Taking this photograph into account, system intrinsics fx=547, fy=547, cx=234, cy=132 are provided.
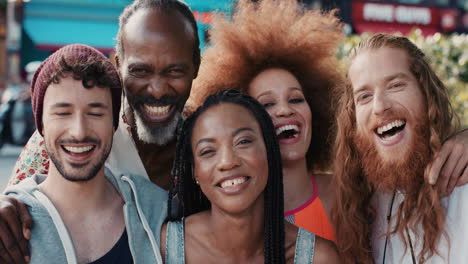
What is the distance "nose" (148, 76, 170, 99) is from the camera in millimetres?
3570

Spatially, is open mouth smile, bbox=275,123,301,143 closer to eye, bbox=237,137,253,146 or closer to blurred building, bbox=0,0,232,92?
eye, bbox=237,137,253,146

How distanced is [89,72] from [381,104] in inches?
62.2

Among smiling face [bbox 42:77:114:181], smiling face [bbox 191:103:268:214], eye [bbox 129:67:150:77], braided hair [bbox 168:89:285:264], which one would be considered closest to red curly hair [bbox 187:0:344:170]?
eye [bbox 129:67:150:77]

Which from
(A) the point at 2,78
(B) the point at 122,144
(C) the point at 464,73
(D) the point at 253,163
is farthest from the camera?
(A) the point at 2,78

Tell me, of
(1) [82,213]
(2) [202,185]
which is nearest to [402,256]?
(2) [202,185]

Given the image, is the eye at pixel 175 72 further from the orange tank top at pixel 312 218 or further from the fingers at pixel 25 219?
the fingers at pixel 25 219

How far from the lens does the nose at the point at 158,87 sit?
357cm

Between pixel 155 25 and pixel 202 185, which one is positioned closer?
pixel 202 185

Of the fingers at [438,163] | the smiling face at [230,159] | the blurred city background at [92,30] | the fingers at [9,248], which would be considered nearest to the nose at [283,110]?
the smiling face at [230,159]

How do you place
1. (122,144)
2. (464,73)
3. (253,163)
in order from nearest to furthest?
(253,163)
(122,144)
(464,73)

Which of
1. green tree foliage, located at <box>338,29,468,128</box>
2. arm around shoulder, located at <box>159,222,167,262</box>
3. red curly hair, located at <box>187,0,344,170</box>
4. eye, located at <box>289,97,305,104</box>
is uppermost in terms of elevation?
green tree foliage, located at <box>338,29,468,128</box>

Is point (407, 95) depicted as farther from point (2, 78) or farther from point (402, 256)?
point (2, 78)

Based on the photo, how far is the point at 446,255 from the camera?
2.85m

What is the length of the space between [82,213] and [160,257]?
19.2 inches
